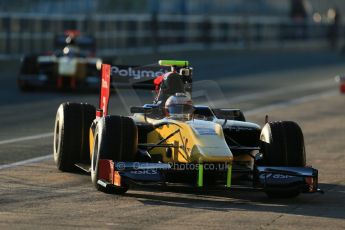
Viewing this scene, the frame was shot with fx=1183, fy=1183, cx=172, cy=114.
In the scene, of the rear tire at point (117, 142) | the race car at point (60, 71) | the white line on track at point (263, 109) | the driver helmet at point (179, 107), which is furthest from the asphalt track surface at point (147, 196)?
the race car at point (60, 71)

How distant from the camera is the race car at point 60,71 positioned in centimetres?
3116

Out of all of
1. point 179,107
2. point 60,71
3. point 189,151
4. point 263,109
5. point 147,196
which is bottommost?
point 263,109

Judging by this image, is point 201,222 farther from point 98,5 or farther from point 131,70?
point 98,5

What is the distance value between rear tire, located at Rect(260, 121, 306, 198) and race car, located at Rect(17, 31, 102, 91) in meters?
18.4

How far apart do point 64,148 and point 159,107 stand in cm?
141

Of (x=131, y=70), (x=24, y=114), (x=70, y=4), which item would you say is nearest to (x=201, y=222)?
(x=131, y=70)

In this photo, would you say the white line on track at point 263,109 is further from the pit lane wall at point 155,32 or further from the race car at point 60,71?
the pit lane wall at point 155,32

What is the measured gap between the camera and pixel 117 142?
12.8m

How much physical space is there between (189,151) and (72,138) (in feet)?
8.28

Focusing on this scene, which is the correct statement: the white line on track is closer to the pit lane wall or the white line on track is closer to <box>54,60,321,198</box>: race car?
<box>54,60,321,198</box>: race car

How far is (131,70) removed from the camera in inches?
610

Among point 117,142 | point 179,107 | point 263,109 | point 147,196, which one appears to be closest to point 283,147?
point 179,107

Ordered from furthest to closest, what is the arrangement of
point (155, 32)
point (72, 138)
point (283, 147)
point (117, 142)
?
point (155, 32) → point (72, 138) → point (283, 147) → point (117, 142)

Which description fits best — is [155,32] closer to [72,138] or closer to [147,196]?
[72,138]
